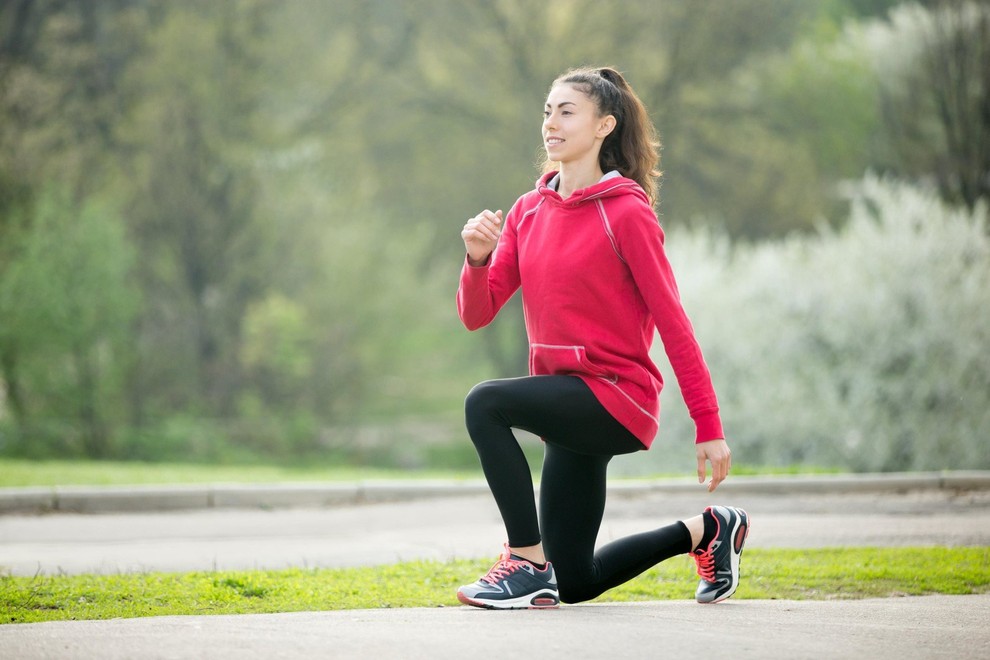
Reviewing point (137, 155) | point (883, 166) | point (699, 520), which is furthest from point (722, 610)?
point (883, 166)

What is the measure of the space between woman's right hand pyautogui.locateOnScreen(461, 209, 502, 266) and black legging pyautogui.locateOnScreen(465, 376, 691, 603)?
49 cm

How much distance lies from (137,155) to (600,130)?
17.6 meters

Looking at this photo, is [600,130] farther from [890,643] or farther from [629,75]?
[629,75]

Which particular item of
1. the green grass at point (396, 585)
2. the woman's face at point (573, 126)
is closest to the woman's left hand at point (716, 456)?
the woman's face at point (573, 126)

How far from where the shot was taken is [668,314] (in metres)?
4.27

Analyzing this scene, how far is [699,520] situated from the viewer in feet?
15.8

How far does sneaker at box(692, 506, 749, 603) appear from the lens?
4.76m

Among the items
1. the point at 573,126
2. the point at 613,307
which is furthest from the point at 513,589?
the point at 573,126

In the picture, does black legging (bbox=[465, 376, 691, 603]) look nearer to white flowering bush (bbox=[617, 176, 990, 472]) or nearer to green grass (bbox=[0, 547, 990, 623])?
green grass (bbox=[0, 547, 990, 623])

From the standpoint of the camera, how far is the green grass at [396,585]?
480cm

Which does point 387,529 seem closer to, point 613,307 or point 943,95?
point 613,307

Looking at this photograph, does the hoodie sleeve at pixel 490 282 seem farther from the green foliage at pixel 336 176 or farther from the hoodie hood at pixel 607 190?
the green foliage at pixel 336 176

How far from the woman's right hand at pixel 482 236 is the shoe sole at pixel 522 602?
123 centimetres

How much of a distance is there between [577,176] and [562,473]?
1126 millimetres
